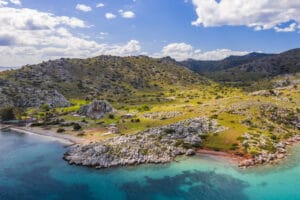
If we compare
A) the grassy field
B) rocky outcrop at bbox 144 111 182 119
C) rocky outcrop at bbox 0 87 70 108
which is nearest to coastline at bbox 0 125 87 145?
the grassy field

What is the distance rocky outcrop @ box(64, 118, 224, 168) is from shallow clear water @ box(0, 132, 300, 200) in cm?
349

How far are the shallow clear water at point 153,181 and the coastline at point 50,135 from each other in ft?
57.9

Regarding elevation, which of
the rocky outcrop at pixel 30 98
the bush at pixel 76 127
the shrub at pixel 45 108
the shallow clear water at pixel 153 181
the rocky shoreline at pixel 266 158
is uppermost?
the rocky outcrop at pixel 30 98

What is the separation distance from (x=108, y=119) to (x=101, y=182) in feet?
201

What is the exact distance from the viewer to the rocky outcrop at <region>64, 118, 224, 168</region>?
257ft

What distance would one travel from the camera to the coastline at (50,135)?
101m

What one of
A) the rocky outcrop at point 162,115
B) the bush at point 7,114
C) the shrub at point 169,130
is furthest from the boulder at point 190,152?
the bush at point 7,114

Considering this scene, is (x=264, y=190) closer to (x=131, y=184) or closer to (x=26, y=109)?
(x=131, y=184)

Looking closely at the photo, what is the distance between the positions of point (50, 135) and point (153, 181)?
211 ft

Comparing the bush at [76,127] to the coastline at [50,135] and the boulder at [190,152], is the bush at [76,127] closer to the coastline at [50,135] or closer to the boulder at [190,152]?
the coastline at [50,135]

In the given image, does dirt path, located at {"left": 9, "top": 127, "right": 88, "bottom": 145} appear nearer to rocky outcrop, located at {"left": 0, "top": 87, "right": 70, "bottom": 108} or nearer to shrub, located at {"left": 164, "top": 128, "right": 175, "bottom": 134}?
shrub, located at {"left": 164, "top": 128, "right": 175, "bottom": 134}

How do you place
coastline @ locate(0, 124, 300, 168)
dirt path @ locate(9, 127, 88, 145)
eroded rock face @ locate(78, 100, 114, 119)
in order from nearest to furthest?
coastline @ locate(0, 124, 300, 168) → dirt path @ locate(9, 127, 88, 145) → eroded rock face @ locate(78, 100, 114, 119)

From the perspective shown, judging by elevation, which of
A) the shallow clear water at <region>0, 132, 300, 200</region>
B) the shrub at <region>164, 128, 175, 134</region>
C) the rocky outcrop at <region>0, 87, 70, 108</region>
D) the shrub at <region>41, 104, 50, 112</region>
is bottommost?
the shallow clear water at <region>0, 132, 300, 200</region>

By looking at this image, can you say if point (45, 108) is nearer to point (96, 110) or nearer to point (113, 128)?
point (96, 110)
